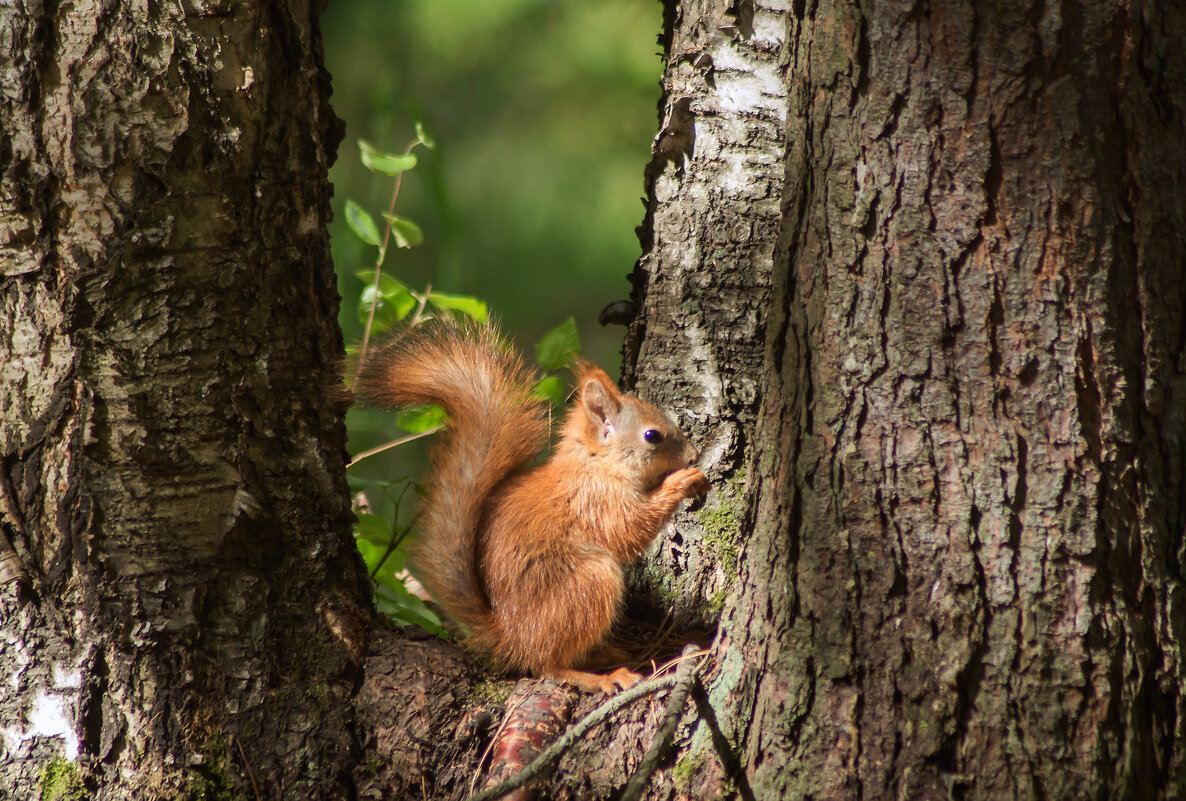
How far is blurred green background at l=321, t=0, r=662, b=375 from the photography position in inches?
107

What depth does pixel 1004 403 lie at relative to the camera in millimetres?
807

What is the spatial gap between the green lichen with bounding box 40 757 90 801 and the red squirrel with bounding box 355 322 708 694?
1.69 feet

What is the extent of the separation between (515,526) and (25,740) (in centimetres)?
71

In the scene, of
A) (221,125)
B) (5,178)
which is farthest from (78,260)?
(221,125)

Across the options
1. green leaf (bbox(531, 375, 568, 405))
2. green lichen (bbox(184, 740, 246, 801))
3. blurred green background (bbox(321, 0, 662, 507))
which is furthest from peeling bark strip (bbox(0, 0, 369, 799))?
blurred green background (bbox(321, 0, 662, 507))

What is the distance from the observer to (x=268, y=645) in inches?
43.1

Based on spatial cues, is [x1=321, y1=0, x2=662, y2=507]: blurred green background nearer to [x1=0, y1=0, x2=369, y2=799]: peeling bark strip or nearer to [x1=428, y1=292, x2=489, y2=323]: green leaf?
[x1=428, y1=292, x2=489, y2=323]: green leaf

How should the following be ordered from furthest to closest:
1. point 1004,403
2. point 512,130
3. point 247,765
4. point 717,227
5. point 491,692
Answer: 1. point 512,130
2. point 717,227
3. point 491,692
4. point 247,765
5. point 1004,403

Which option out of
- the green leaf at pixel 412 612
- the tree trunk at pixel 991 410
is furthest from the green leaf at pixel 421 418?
the tree trunk at pixel 991 410

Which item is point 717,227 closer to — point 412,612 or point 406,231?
point 406,231

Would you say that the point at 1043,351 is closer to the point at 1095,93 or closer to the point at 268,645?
the point at 1095,93

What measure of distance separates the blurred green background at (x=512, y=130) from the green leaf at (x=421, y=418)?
1.18 metres

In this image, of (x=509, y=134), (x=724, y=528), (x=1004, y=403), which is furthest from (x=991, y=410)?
(x=509, y=134)

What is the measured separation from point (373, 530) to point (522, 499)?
264 millimetres
